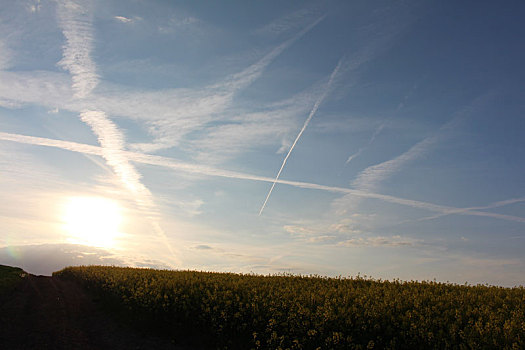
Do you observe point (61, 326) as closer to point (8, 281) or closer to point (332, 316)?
point (8, 281)

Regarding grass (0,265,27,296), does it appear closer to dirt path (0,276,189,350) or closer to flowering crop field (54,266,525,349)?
dirt path (0,276,189,350)

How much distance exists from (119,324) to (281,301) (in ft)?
27.8

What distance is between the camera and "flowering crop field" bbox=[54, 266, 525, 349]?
33.2 feet

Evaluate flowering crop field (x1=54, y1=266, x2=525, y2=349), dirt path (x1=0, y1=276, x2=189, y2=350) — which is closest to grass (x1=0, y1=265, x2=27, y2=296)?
dirt path (x1=0, y1=276, x2=189, y2=350)

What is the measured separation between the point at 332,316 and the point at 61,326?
1291 cm

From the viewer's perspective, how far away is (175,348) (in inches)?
515

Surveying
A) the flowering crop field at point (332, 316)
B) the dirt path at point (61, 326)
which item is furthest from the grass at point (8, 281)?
the flowering crop field at point (332, 316)

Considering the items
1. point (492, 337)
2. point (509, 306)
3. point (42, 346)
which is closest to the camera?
point (492, 337)

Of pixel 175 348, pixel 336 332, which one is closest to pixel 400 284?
pixel 336 332

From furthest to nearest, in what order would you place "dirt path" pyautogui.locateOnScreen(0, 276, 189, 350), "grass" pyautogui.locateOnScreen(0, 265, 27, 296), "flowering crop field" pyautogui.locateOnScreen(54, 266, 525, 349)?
"grass" pyautogui.locateOnScreen(0, 265, 27, 296) < "dirt path" pyautogui.locateOnScreen(0, 276, 189, 350) < "flowering crop field" pyautogui.locateOnScreen(54, 266, 525, 349)

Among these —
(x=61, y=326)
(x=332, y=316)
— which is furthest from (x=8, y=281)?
(x=332, y=316)

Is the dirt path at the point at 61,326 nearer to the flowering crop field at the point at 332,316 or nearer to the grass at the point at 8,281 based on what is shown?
the grass at the point at 8,281

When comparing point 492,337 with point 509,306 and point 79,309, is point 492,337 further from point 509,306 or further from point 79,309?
point 79,309

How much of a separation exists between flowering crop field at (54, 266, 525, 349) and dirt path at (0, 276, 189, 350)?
3.58 feet
